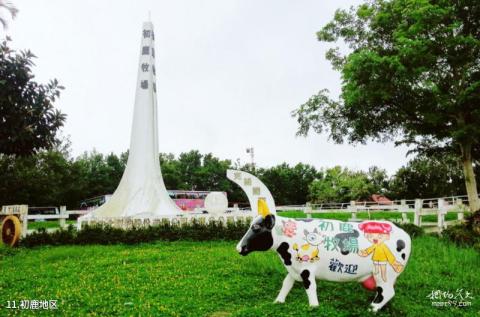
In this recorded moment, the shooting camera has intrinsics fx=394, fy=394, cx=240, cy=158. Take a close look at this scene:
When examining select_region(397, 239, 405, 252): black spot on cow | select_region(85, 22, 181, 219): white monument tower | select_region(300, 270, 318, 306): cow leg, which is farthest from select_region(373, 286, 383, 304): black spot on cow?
select_region(85, 22, 181, 219): white monument tower

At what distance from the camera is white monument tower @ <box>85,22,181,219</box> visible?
1711 centimetres

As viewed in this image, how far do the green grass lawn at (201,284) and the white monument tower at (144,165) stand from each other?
637cm

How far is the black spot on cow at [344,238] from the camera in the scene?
5.46 m

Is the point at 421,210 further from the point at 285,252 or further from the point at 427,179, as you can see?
the point at 427,179

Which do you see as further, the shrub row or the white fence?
the white fence

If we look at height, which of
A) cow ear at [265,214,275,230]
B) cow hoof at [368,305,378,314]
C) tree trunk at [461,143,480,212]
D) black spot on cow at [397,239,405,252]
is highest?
tree trunk at [461,143,480,212]

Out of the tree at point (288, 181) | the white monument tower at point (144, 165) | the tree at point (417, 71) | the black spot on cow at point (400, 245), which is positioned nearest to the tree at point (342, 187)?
the tree at point (288, 181)

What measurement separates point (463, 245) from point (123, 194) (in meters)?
13.3

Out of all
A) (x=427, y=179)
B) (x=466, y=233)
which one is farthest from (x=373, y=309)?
(x=427, y=179)

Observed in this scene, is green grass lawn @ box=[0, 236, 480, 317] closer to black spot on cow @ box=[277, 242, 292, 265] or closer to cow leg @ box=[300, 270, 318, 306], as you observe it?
cow leg @ box=[300, 270, 318, 306]

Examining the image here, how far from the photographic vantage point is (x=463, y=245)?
10.6 metres

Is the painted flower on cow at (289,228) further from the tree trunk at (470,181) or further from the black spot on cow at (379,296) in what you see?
the tree trunk at (470,181)

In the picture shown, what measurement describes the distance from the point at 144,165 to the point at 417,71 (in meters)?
12.5

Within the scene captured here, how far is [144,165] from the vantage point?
723 inches
